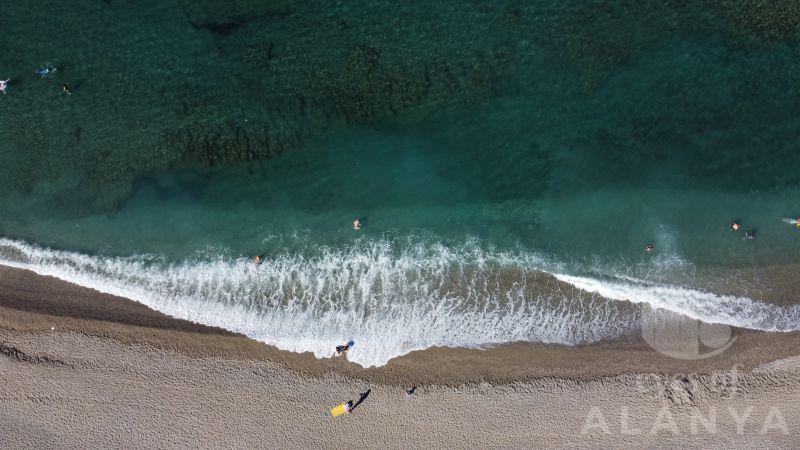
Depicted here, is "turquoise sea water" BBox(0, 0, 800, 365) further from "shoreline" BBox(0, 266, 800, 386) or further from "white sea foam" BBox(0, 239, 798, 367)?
"shoreline" BBox(0, 266, 800, 386)

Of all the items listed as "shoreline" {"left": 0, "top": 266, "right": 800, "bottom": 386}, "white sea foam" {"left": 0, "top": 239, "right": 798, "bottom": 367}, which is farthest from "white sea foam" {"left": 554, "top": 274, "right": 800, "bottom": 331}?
"shoreline" {"left": 0, "top": 266, "right": 800, "bottom": 386}

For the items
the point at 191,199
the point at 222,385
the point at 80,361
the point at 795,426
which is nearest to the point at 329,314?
the point at 222,385

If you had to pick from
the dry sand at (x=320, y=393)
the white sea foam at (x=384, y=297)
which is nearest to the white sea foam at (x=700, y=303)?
the white sea foam at (x=384, y=297)

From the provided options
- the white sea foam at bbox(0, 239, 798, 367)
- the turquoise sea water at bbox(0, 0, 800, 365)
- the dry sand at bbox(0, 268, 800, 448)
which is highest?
the turquoise sea water at bbox(0, 0, 800, 365)

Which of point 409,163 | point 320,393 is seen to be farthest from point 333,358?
point 409,163

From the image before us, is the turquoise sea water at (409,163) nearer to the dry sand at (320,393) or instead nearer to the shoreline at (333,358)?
the shoreline at (333,358)

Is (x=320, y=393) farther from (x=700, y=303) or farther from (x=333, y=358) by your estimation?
(x=700, y=303)

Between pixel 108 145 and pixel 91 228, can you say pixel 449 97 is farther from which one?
pixel 91 228
